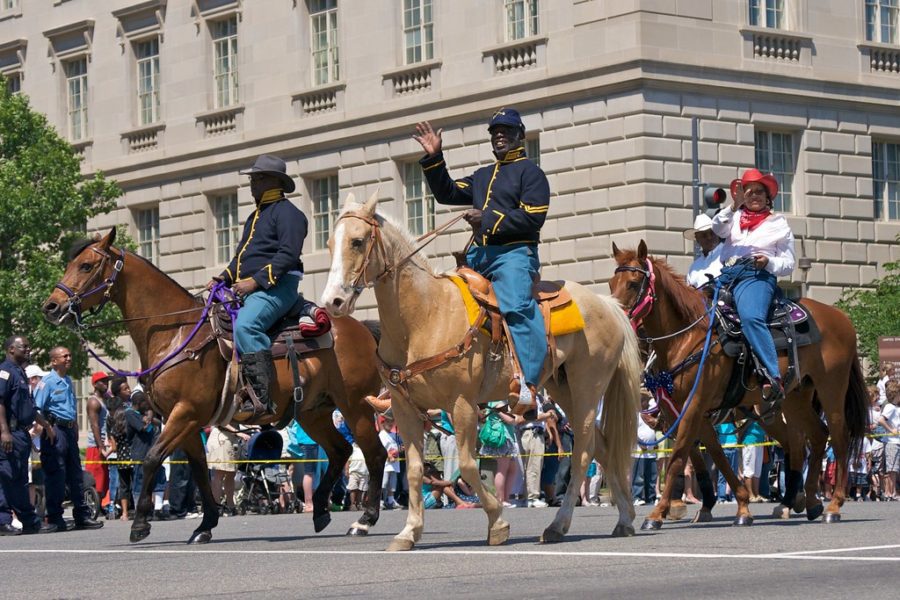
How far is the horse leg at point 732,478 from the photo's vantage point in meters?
16.0

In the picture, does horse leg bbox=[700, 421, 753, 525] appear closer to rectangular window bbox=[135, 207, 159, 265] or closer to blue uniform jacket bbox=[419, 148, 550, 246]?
blue uniform jacket bbox=[419, 148, 550, 246]

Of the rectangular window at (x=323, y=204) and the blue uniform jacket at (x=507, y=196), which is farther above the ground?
the rectangular window at (x=323, y=204)

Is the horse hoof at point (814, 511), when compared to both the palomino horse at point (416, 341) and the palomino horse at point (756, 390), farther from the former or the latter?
the palomino horse at point (416, 341)

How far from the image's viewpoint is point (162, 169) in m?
48.0

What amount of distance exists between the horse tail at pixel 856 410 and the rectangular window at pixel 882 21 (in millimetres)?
24427

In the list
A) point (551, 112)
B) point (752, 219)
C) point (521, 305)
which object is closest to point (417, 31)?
point (551, 112)

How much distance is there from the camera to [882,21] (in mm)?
40969

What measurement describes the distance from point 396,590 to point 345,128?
3278 cm

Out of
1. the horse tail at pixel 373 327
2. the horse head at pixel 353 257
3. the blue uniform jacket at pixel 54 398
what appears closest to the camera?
the horse head at pixel 353 257

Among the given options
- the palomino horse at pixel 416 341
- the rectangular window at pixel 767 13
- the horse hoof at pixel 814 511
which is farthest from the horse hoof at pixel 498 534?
the rectangular window at pixel 767 13

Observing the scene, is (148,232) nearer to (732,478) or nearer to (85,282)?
(85,282)

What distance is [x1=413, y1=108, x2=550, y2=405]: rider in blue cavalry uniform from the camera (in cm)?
1374

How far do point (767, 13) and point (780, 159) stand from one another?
3026 mm

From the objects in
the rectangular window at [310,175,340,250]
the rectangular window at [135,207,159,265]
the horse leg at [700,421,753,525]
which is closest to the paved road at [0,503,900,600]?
the horse leg at [700,421,753,525]
